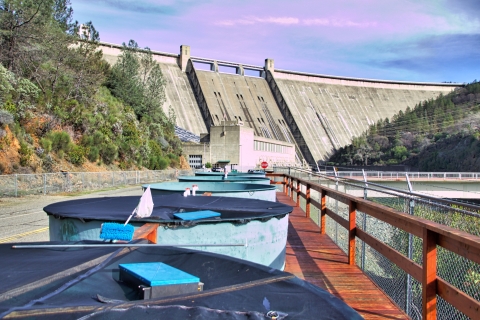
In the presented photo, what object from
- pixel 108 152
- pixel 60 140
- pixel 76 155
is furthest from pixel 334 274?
pixel 108 152

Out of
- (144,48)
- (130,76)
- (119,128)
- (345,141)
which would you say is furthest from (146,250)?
(345,141)

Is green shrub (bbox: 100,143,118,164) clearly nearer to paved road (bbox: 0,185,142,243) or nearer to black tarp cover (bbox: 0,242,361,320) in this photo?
paved road (bbox: 0,185,142,243)

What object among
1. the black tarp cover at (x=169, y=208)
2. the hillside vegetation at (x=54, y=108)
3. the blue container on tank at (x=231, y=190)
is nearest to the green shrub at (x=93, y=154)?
the hillside vegetation at (x=54, y=108)

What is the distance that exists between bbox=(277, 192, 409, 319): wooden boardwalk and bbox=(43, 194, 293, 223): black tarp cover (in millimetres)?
953

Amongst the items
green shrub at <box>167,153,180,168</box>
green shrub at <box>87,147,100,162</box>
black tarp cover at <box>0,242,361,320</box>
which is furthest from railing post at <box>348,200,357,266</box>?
green shrub at <box>167,153,180,168</box>

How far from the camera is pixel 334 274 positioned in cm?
608

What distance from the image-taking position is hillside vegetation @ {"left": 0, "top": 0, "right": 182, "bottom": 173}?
24.3 meters

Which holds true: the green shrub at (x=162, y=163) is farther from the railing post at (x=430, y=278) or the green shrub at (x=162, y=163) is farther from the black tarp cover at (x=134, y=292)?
the railing post at (x=430, y=278)

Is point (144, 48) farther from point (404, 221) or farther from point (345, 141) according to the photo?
point (404, 221)

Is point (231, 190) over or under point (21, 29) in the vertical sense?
under

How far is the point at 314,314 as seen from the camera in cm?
229

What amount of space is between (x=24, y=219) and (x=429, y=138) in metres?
82.2

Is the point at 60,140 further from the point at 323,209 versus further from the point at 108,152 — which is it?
the point at 323,209

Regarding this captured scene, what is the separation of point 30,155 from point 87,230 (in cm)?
2080
